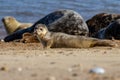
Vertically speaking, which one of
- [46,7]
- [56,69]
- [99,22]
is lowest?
[46,7]

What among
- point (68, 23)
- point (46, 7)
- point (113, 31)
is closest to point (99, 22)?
point (68, 23)

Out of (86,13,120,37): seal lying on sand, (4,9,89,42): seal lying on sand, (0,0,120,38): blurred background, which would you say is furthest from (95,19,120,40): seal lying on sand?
(0,0,120,38): blurred background

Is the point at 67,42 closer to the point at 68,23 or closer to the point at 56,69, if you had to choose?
the point at 68,23

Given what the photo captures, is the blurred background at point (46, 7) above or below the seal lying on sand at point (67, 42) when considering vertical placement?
below

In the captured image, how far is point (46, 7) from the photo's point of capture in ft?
64.0

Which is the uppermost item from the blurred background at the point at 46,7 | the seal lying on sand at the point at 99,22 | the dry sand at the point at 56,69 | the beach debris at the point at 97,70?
the beach debris at the point at 97,70

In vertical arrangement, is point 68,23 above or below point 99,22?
above

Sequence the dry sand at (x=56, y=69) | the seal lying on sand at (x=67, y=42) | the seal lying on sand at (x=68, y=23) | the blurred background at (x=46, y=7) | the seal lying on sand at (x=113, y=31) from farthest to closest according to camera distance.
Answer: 1. the blurred background at (x=46, y=7)
2. the seal lying on sand at (x=68, y=23)
3. the seal lying on sand at (x=113, y=31)
4. the seal lying on sand at (x=67, y=42)
5. the dry sand at (x=56, y=69)

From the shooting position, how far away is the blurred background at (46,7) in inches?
701

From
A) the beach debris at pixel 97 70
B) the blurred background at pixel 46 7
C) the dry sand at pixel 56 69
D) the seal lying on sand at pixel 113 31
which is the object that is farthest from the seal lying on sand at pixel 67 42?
the blurred background at pixel 46 7

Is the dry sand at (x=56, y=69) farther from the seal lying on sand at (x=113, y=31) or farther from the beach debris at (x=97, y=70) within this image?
the seal lying on sand at (x=113, y=31)

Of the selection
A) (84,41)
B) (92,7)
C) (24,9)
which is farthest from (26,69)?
(92,7)

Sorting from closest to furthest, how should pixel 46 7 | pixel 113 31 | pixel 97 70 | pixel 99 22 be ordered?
pixel 97 70, pixel 113 31, pixel 99 22, pixel 46 7

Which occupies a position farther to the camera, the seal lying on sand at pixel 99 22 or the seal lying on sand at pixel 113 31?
the seal lying on sand at pixel 99 22
